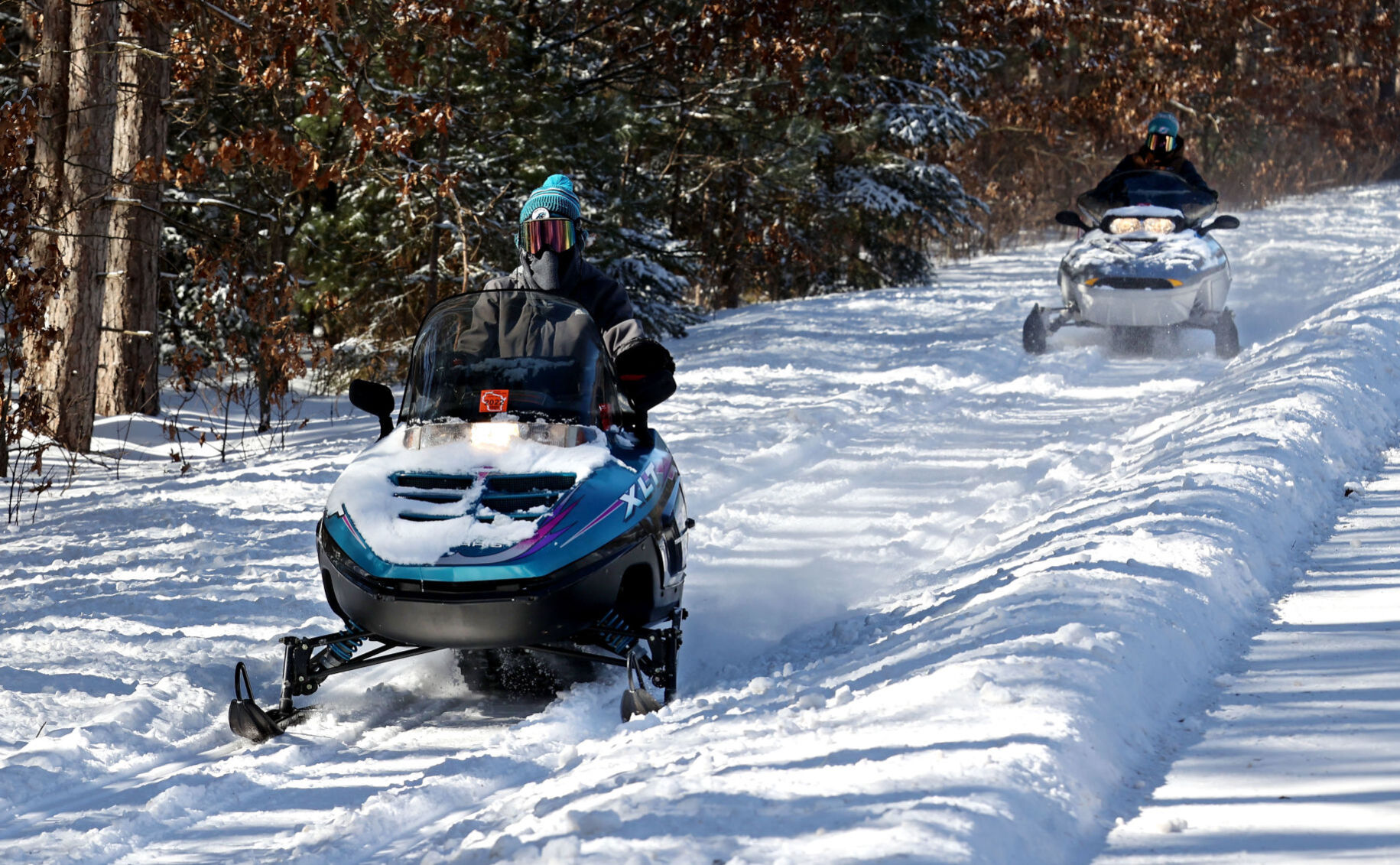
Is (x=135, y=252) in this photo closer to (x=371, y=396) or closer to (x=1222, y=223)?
(x=371, y=396)

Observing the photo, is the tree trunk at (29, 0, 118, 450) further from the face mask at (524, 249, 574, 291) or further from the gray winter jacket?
the gray winter jacket

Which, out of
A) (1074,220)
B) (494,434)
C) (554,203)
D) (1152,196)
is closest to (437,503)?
(494,434)

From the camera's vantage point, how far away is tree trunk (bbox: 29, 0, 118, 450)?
35.4ft

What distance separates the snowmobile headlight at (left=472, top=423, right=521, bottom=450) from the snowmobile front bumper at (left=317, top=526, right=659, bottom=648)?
615 millimetres

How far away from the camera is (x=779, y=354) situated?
14383 mm

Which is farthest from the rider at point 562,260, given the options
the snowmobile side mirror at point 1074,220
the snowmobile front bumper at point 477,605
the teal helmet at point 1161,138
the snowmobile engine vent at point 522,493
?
the teal helmet at point 1161,138

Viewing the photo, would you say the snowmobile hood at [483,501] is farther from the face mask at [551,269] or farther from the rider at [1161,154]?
the rider at [1161,154]

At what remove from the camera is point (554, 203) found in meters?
6.52

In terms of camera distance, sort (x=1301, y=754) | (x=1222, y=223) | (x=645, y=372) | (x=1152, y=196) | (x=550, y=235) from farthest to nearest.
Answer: (x=1152, y=196) < (x=1222, y=223) < (x=550, y=235) < (x=645, y=372) < (x=1301, y=754)

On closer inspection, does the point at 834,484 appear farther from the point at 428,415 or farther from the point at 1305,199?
the point at 1305,199

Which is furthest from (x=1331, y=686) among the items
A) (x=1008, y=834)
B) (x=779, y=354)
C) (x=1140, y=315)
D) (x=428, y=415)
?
(x=779, y=354)

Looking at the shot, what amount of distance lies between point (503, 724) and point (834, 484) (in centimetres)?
425

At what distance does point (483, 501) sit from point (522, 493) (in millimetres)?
150

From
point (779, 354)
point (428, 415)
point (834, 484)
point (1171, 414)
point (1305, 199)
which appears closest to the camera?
point (428, 415)
